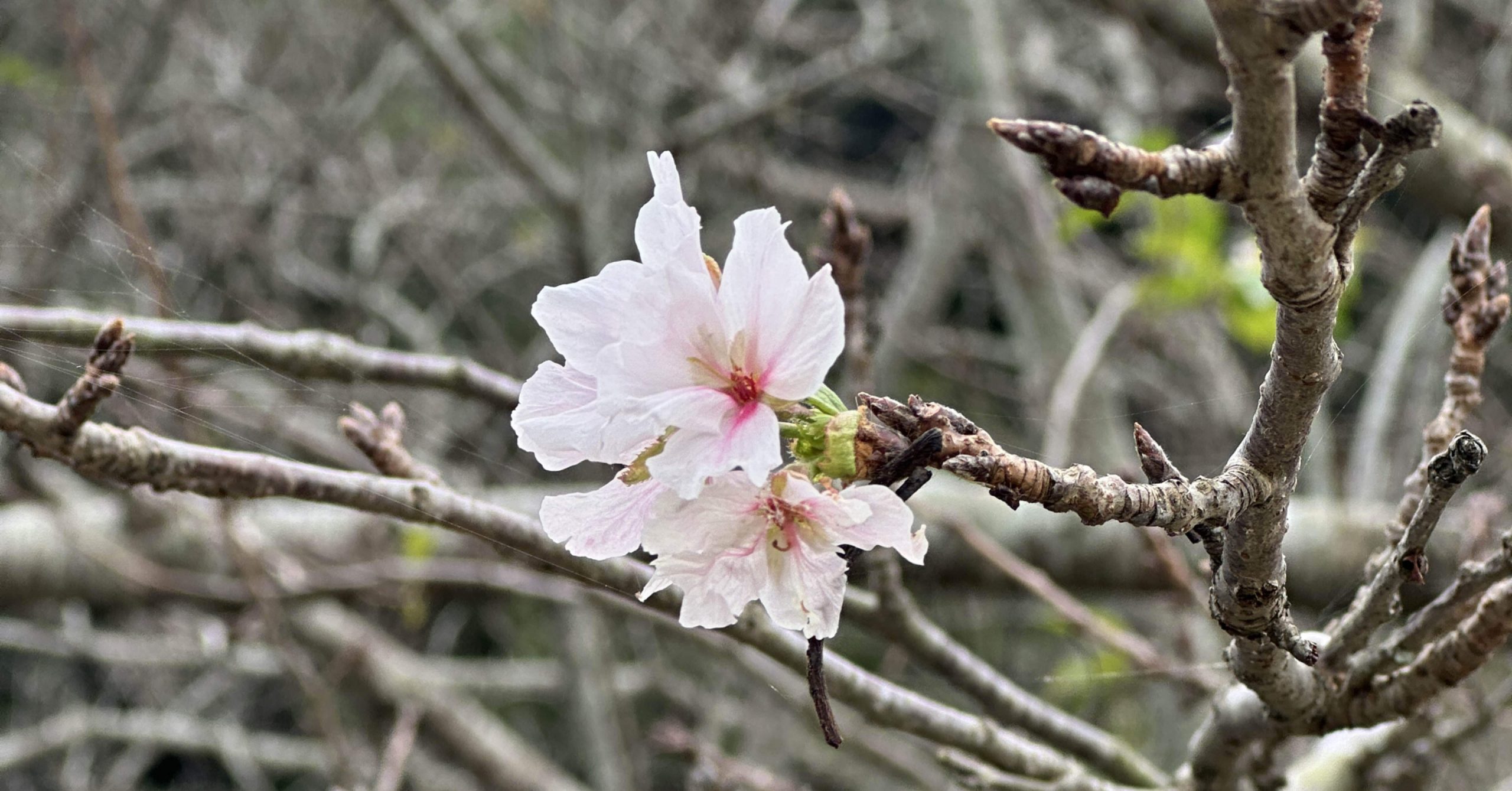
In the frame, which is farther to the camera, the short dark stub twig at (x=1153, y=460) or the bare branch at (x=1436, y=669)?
the bare branch at (x=1436, y=669)

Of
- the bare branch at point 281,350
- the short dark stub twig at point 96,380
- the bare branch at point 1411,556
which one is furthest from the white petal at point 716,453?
the bare branch at point 281,350

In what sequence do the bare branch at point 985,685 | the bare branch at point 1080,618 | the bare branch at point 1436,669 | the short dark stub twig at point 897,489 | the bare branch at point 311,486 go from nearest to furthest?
the short dark stub twig at point 897,489
the bare branch at point 1436,669
the bare branch at point 311,486
the bare branch at point 985,685
the bare branch at point 1080,618

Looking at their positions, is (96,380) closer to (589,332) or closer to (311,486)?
(311,486)

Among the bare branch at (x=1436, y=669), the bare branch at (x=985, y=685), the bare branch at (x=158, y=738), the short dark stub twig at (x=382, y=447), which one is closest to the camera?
the bare branch at (x=1436, y=669)

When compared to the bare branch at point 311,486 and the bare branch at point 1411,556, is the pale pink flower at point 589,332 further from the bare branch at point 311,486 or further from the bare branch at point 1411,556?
the bare branch at point 1411,556

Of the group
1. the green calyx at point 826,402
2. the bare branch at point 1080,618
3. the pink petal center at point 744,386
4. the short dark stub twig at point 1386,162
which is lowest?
the pink petal center at point 744,386

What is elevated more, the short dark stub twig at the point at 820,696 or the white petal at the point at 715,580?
the white petal at the point at 715,580

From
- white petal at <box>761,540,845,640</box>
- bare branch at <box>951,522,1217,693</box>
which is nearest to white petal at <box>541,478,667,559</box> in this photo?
white petal at <box>761,540,845,640</box>
